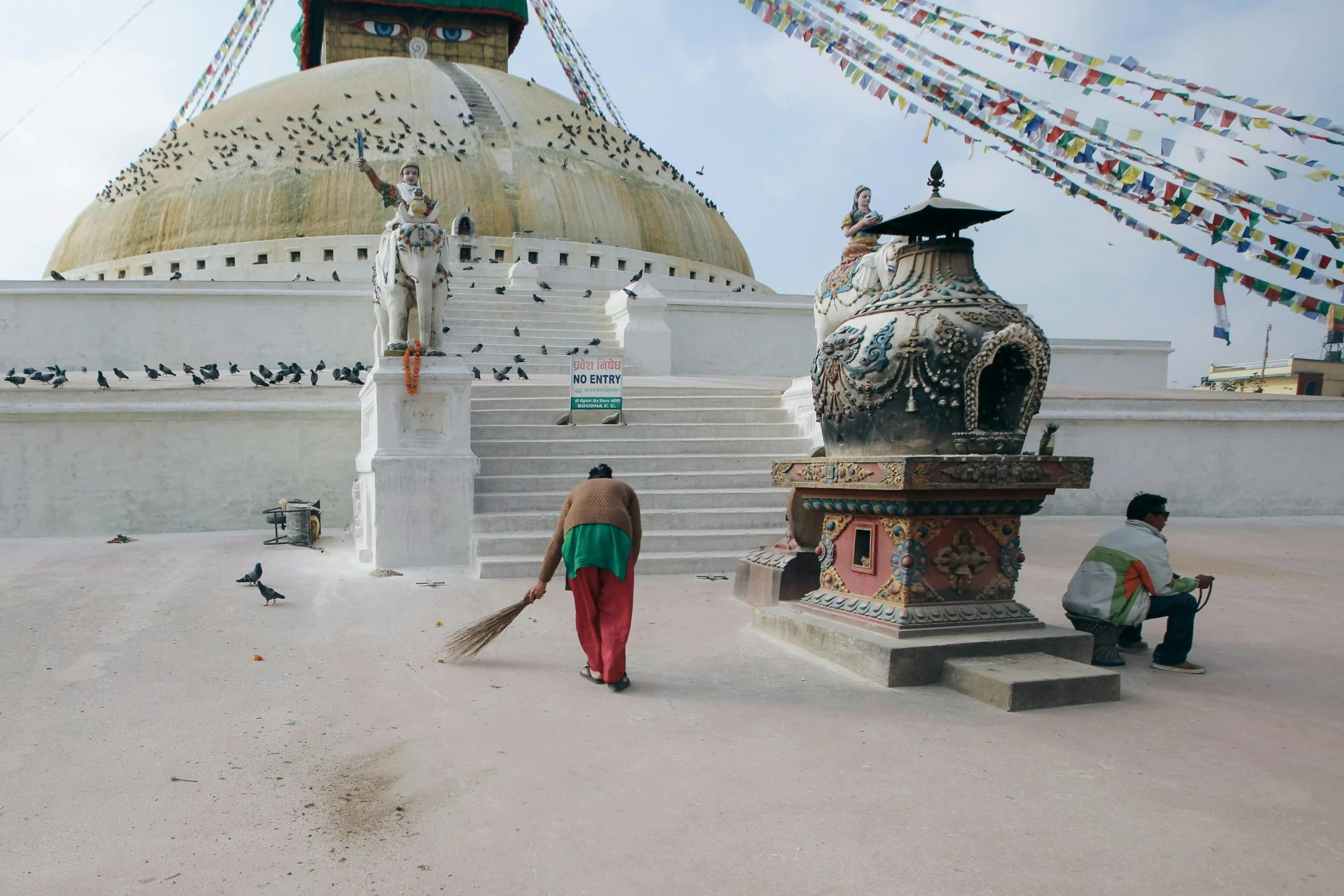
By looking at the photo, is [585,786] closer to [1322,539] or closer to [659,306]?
[1322,539]

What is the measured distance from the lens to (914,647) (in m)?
4.54

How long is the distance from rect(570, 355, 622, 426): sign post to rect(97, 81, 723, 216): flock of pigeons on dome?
16998 mm

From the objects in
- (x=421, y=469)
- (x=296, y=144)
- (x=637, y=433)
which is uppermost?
(x=296, y=144)

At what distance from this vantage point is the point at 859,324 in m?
5.03

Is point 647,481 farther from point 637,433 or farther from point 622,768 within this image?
point 622,768

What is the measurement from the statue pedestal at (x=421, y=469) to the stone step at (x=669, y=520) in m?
0.26

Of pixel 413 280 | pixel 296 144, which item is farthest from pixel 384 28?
pixel 413 280

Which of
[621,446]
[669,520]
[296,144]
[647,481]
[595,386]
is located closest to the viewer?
[669,520]

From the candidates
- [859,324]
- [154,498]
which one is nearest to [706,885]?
[859,324]

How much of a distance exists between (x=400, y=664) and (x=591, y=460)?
166 inches

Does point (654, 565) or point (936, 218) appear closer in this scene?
point (936, 218)

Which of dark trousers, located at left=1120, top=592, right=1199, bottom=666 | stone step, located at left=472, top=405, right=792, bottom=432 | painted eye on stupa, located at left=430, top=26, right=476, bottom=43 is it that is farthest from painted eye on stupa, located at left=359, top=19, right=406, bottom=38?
dark trousers, located at left=1120, top=592, right=1199, bottom=666

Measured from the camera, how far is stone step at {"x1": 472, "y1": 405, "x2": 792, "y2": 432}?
9.56m

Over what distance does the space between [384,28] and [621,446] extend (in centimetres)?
3112
